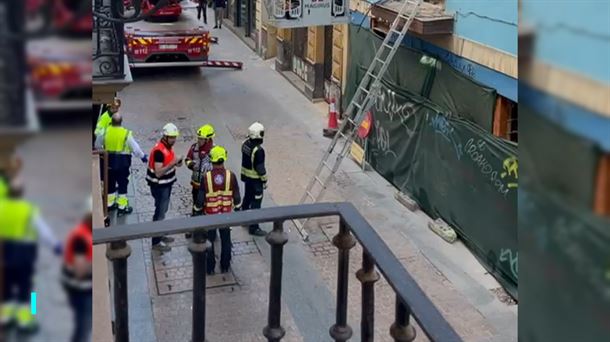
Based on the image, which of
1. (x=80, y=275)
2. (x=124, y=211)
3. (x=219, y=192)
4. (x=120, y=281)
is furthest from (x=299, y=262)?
(x=80, y=275)

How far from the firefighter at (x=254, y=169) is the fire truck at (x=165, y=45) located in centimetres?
1060

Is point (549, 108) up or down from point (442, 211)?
up

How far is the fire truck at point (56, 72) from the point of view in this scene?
54 centimetres

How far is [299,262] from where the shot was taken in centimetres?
879

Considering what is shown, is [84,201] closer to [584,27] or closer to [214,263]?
[584,27]

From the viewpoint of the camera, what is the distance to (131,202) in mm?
10609

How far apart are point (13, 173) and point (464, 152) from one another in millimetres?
8674

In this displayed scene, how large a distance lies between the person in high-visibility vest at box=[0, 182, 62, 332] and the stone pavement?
4.17m

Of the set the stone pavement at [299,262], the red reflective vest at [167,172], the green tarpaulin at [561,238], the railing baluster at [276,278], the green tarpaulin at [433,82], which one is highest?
the green tarpaulin at [561,238]

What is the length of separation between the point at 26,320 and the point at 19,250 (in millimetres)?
59

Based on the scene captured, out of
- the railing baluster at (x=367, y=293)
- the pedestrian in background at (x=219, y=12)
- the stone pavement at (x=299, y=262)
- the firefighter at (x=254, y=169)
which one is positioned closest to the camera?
the railing baluster at (x=367, y=293)

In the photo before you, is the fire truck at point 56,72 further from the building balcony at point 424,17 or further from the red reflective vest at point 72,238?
the building balcony at point 424,17

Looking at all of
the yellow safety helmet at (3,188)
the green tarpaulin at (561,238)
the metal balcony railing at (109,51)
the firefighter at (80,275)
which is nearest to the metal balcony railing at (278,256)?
the green tarpaulin at (561,238)

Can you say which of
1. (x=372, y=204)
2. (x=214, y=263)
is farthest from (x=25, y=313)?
(x=372, y=204)
